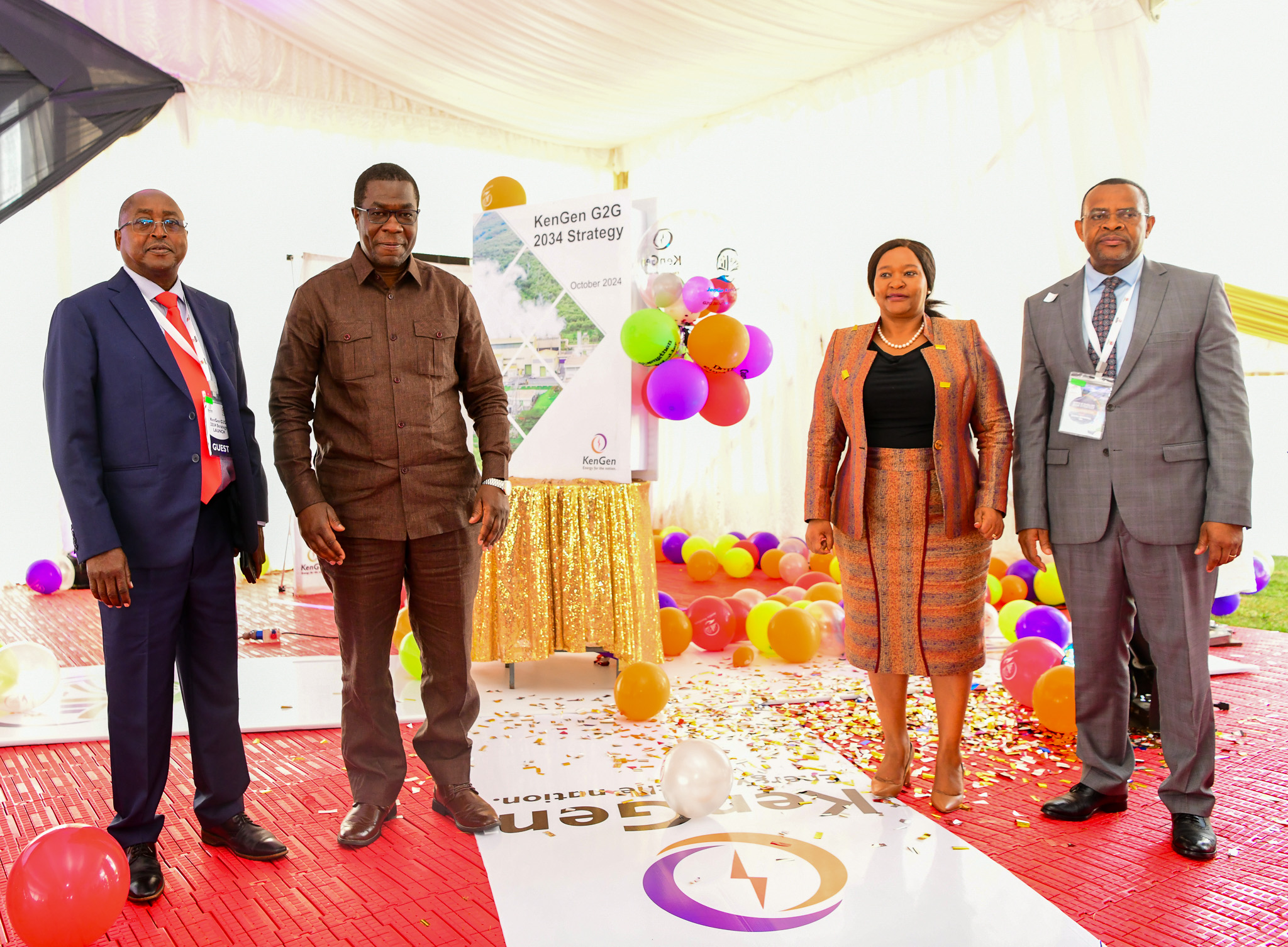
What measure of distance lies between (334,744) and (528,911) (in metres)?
1.46

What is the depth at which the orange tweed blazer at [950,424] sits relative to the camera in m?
2.57

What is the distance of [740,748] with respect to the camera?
3164 mm

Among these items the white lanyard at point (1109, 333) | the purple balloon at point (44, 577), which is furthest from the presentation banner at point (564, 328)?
the purple balloon at point (44, 577)

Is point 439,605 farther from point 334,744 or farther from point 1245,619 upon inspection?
point 1245,619

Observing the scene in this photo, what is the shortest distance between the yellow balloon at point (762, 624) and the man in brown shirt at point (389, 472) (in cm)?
216

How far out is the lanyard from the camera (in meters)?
2.29

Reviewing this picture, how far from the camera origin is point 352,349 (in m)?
2.38

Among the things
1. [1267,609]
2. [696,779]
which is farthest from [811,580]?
[696,779]

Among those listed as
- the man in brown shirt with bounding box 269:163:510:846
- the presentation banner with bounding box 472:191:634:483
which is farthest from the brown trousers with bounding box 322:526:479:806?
the presentation banner with bounding box 472:191:634:483

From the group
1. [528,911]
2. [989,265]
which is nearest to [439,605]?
[528,911]

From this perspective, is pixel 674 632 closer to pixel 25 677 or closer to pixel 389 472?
pixel 389 472

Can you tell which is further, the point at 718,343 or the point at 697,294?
the point at 697,294

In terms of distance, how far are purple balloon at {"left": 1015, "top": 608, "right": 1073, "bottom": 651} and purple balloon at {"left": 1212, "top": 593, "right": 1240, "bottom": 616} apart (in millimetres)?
1104

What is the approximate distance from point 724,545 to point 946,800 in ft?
15.6
